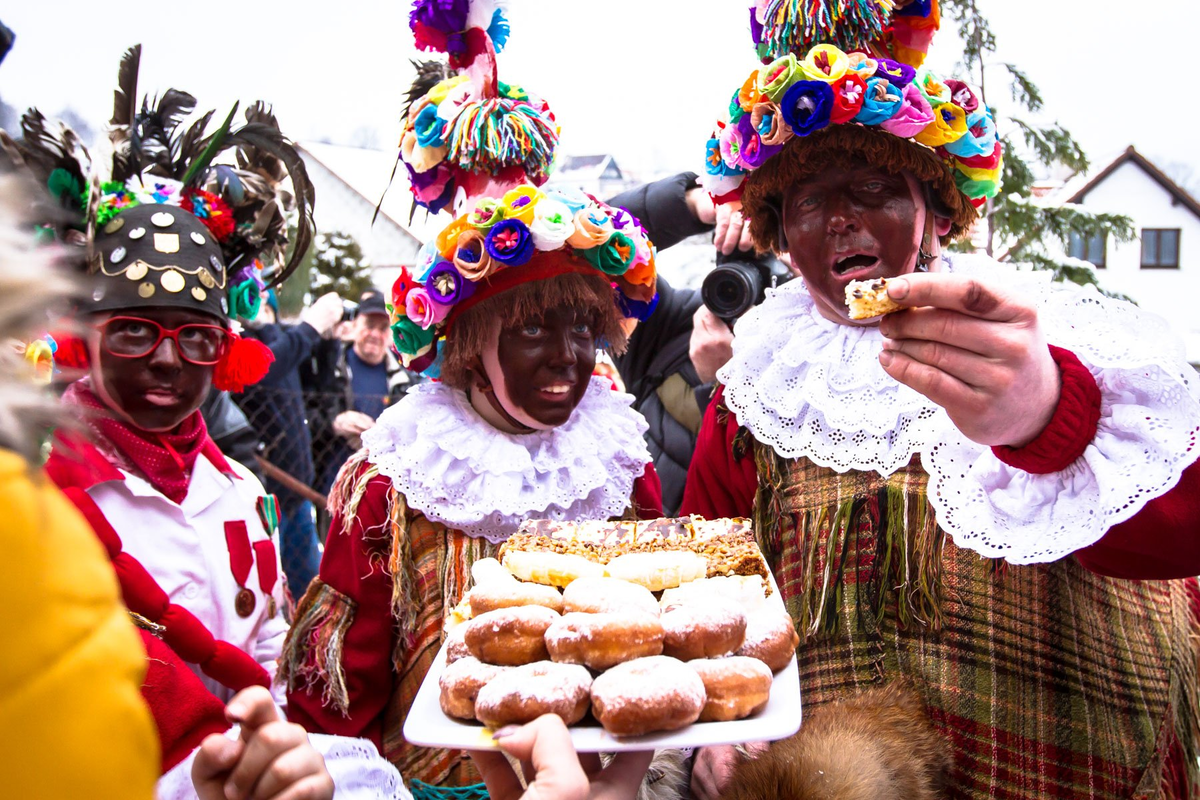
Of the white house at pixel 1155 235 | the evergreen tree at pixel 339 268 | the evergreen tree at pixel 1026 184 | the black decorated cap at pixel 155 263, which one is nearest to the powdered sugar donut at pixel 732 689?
the black decorated cap at pixel 155 263

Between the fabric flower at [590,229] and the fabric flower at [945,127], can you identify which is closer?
the fabric flower at [945,127]

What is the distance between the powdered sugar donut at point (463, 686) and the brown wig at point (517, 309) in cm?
93

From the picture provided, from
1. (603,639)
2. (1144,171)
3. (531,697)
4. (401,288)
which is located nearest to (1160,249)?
(1144,171)

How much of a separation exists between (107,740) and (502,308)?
4.95 ft

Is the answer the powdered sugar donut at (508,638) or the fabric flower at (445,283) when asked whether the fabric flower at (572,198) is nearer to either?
the fabric flower at (445,283)

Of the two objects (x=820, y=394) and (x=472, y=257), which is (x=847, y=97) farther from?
(x=472, y=257)

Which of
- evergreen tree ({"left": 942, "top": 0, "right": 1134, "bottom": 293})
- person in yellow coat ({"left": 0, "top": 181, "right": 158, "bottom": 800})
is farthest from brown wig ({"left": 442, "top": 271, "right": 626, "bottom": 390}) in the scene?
evergreen tree ({"left": 942, "top": 0, "right": 1134, "bottom": 293})

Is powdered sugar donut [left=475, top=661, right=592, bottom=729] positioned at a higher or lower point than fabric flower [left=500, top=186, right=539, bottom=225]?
lower

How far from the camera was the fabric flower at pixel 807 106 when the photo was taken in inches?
67.6

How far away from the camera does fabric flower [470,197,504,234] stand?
195cm

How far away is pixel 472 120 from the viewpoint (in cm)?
217

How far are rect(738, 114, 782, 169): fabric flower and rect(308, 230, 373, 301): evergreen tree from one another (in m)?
11.7

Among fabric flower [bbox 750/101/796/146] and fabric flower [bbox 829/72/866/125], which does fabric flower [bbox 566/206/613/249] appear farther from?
fabric flower [bbox 829/72/866/125]

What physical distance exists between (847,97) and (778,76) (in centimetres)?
14
